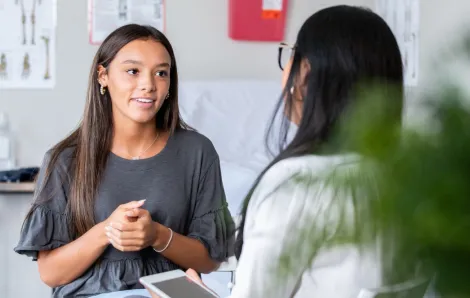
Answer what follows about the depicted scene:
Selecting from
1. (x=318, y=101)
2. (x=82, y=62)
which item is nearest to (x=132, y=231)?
(x=318, y=101)

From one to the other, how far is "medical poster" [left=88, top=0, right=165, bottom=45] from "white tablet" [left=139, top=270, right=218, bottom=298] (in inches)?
69.1

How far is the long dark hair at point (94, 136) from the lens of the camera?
128 centimetres

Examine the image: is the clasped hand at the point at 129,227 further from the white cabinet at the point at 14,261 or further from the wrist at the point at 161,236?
the white cabinet at the point at 14,261

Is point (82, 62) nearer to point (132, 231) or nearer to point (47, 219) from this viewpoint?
point (47, 219)

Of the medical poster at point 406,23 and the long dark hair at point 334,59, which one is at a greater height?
the medical poster at point 406,23

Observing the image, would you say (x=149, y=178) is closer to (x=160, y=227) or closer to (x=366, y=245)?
(x=160, y=227)

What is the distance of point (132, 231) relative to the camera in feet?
3.87

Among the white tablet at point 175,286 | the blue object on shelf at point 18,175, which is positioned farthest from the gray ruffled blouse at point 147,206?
the blue object on shelf at point 18,175

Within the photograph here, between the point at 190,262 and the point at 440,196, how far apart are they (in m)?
1.14

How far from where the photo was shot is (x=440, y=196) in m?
0.20

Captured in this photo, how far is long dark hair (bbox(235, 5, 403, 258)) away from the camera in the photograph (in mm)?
784

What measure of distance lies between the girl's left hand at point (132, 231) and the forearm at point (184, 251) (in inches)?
1.3

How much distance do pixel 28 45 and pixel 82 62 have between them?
0.24 meters

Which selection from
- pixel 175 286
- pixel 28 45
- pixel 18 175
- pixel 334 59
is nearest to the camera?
pixel 334 59
